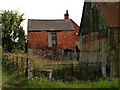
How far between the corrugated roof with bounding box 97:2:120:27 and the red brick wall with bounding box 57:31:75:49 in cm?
2068

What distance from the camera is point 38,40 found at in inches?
1554

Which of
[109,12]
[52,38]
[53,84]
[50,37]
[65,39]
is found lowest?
[53,84]

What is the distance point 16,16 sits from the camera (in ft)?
158

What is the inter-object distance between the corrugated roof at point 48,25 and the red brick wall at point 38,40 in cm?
67

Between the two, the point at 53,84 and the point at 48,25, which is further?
the point at 48,25

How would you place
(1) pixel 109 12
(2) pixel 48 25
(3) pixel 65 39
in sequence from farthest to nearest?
(2) pixel 48 25 < (3) pixel 65 39 < (1) pixel 109 12

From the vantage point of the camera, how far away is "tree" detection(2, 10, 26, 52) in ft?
151

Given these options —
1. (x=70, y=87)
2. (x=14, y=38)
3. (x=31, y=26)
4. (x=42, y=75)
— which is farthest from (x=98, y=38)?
(x=14, y=38)

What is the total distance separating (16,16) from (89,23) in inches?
1083

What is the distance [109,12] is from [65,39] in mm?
21658

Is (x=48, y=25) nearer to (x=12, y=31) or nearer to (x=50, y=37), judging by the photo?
(x=50, y=37)

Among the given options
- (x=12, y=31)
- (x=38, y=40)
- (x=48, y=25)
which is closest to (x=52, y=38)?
(x=38, y=40)

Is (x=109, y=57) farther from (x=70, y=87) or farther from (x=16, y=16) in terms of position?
(x=16, y=16)

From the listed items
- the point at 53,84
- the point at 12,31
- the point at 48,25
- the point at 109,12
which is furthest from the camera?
the point at 12,31
